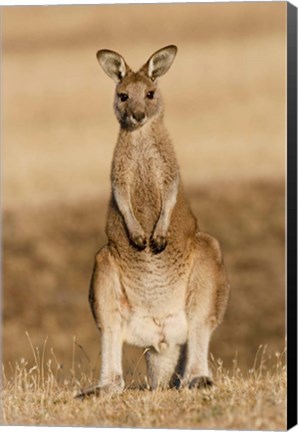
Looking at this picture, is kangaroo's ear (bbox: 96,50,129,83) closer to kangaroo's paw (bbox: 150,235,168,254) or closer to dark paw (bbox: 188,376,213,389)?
kangaroo's paw (bbox: 150,235,168,254)

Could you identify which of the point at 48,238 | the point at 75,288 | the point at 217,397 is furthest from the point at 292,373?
the point at 48,238

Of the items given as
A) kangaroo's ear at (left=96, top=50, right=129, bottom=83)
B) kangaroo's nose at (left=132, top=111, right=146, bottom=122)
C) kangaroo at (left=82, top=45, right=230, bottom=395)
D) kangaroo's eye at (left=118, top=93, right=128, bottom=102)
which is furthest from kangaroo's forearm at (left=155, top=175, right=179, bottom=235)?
kangaroo's ear at (left=96, top=50, right=129, bottom=83)

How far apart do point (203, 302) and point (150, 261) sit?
48 cm

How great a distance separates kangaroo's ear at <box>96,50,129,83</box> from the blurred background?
282cm

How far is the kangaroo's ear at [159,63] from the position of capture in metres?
9.78

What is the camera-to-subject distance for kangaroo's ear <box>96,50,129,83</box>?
980 cm

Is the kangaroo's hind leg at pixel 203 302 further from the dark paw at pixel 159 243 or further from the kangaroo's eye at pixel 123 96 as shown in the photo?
the kangaroo's eye at pixel 123 96

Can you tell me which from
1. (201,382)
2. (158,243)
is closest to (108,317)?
(158,243)

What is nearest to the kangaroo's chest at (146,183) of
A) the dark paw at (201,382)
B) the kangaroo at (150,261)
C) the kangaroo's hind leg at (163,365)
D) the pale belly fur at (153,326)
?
the kangaroo at (150,261)

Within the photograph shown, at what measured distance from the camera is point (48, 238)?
66.6 feet

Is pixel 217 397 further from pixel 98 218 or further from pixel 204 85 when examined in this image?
pixel 204 85

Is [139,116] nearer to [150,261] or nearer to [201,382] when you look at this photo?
[150,261]

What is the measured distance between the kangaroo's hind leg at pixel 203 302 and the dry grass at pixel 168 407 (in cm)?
22

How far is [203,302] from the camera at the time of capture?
9805 millimetres
